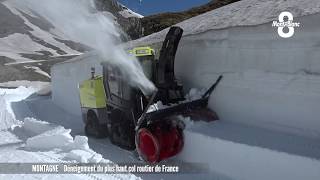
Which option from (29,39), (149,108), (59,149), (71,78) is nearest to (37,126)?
(59,149)

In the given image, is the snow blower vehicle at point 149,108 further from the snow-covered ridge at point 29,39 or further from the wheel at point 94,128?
the snow-covered ridge at point 29,39

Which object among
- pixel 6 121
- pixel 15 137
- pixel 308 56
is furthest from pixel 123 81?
pixel 6 121

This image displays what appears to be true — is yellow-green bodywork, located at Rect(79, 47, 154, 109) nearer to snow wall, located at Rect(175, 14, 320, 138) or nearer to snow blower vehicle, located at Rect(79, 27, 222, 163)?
snow blower vehicle, located at Rect(79, 27, 222, 163)

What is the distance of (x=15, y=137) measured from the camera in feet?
37.7

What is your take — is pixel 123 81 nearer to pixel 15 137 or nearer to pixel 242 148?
pixel 242 148

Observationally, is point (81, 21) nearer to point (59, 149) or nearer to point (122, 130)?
point (122, 130)

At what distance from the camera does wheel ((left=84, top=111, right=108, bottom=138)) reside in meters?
10.4

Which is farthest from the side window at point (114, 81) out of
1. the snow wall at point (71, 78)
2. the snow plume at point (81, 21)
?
the snow wall at point (71, 78)

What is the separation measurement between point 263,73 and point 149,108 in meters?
2.15

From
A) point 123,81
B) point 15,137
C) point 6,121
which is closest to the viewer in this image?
point 123,81

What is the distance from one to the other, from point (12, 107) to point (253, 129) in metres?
13.8

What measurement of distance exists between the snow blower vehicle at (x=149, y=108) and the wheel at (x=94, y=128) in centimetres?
3

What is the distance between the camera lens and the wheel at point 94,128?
10430 mm

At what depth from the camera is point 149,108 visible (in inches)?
307
